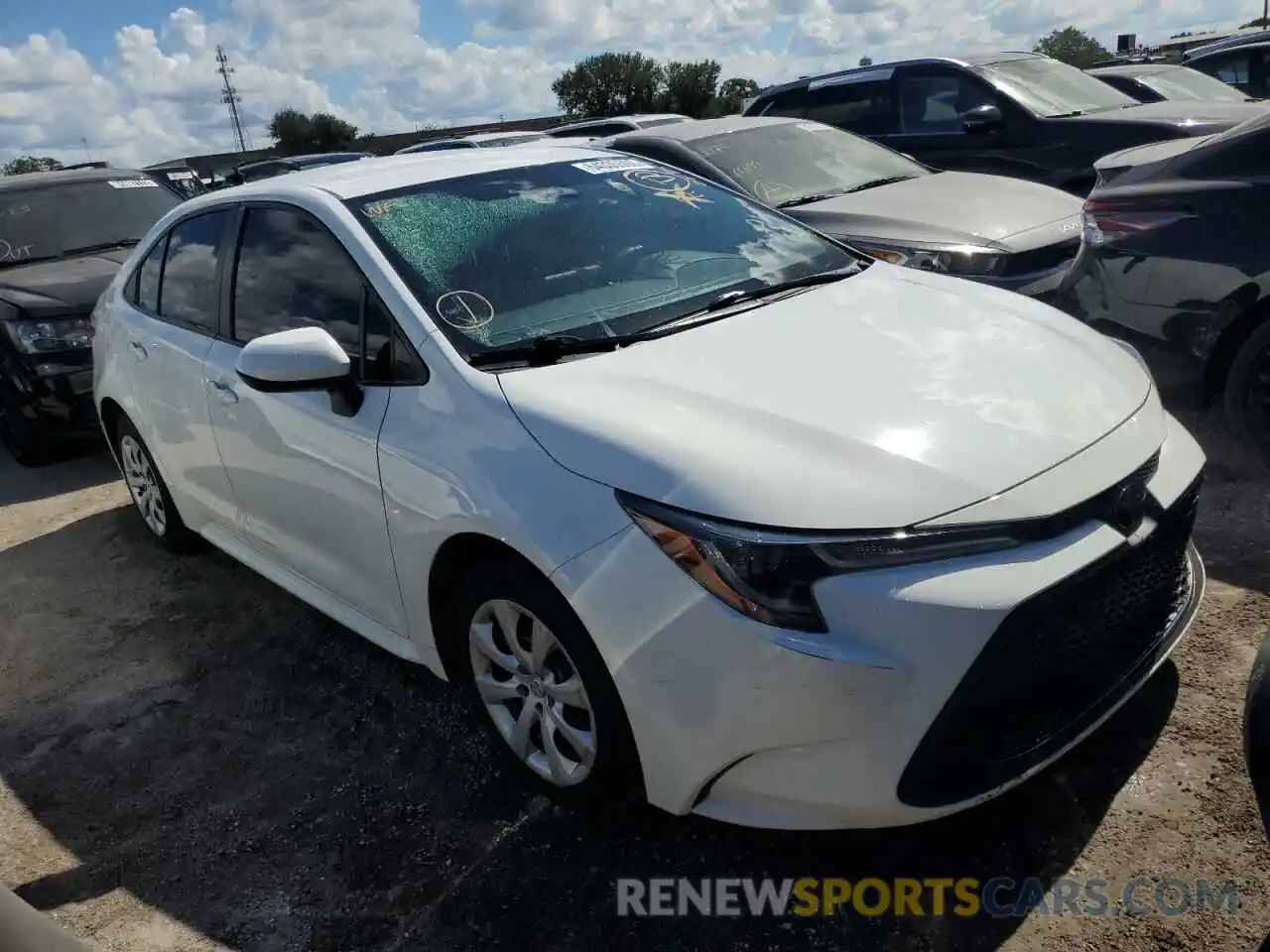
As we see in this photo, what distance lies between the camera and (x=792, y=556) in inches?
81.4

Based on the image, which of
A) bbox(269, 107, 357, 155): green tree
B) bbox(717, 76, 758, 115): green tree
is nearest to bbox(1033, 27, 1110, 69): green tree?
bbox(717, 76, 758, 115): green tree

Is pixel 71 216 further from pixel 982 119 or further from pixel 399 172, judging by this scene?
pixel 982 119

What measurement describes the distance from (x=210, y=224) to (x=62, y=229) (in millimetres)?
4317

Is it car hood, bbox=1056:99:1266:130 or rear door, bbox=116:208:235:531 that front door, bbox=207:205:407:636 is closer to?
rear door, bbox=116:208:235:531

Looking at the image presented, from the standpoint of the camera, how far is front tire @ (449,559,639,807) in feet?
7.81

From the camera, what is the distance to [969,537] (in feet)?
6.86

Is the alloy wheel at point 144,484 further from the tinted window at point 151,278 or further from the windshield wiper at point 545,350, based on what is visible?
the windshield wiper at point 545,350

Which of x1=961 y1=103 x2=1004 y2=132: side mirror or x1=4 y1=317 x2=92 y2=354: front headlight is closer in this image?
x1=4 y1=317 x2=92 y2=354: front headlight

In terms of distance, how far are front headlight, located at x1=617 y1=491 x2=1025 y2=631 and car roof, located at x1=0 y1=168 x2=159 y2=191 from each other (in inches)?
294

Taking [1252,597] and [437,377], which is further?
[1252,597]

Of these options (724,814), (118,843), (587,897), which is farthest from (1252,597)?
(118,843)

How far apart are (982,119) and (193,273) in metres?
5.66

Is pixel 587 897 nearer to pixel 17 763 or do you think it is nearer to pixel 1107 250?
pixel 17 763

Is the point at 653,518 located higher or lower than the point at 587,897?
higher
